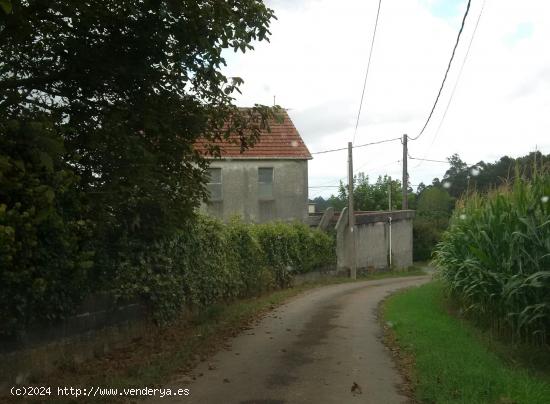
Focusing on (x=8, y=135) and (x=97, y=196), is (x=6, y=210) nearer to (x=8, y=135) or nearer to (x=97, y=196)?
(x=8, y=135)

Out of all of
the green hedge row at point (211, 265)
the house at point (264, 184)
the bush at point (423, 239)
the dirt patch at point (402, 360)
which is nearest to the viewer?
the dirt patch at point (402, 360)

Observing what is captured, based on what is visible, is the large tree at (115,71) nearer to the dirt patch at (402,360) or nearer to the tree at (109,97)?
the tree at (109,97)

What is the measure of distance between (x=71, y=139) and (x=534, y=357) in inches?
280

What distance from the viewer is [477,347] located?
29.2ft

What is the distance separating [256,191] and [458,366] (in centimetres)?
2138

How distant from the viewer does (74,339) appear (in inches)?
320

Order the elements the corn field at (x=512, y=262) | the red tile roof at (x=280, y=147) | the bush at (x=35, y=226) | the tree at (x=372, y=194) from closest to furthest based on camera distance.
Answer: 1. the bush at (x=35, y=226)
2. the corn field at (x=512, y=262)
3. the red tile roof at (x=280, y=147)
4. the tree at (x=372, y=194)

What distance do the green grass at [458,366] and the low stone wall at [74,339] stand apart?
438 cm

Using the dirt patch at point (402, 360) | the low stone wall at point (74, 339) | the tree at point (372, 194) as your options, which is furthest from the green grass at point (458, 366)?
the tree at point (372, 194)

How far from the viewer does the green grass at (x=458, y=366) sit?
6.39 metres

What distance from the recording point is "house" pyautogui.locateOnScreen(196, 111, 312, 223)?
28.3 meters

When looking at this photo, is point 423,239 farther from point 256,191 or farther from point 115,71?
point 115,71

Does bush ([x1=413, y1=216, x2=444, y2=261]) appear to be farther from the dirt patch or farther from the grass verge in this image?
the dirt patch

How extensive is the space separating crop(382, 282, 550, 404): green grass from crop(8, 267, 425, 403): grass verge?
3042mm
